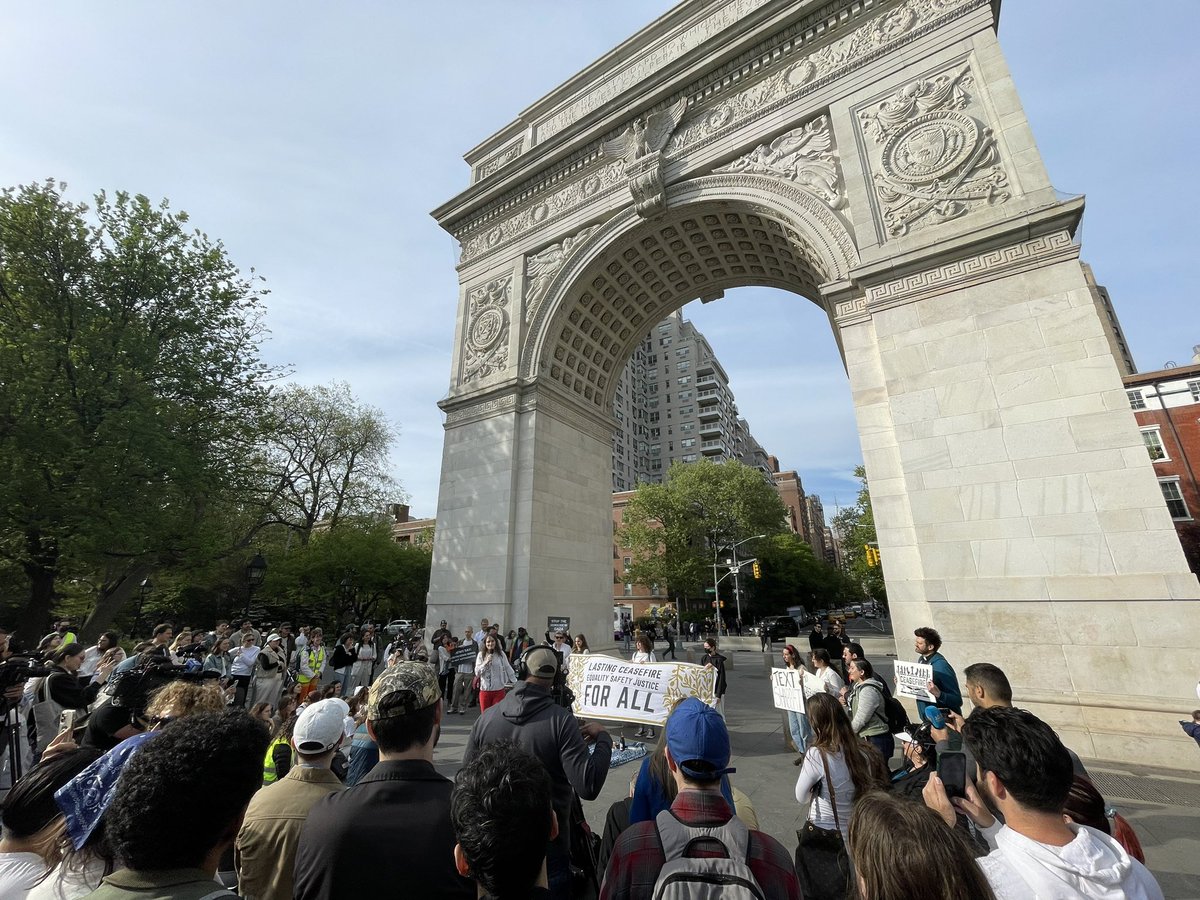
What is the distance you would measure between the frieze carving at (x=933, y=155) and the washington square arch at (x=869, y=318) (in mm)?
49

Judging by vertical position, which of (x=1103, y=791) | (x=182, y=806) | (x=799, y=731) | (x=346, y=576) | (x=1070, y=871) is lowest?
(x=1103, y=791)

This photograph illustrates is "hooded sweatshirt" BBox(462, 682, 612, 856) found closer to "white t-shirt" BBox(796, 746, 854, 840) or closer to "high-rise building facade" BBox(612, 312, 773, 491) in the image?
"white t-shirt" BBox(796, 746, 854, 840)

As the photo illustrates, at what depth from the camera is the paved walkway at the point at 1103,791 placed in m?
4.46

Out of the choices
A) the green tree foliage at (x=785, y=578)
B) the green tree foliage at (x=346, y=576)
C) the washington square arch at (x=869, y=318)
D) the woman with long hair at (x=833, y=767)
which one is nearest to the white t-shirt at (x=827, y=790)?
the woman with long hair at (x=833, y=767)

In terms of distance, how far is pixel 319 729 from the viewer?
105 inches

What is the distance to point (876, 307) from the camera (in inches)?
428

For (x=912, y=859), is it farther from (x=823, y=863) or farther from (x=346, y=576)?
(x=346, y=576)

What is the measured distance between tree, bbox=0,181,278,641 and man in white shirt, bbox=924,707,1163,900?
19752mm

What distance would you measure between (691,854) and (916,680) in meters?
4.72

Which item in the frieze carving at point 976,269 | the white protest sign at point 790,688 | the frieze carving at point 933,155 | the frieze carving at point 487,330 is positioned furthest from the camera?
the frieze carving at point 487,330

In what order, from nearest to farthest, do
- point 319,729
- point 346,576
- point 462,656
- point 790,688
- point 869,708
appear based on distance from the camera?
point 319,729 < point 869,708 < point 790,688 < point 462,656 < point 346,576

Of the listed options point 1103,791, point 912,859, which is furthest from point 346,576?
point 912,859

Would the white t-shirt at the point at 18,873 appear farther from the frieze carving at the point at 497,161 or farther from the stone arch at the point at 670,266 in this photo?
the frieze carving at the point at 497,161

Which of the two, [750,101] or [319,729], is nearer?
[319,729]
